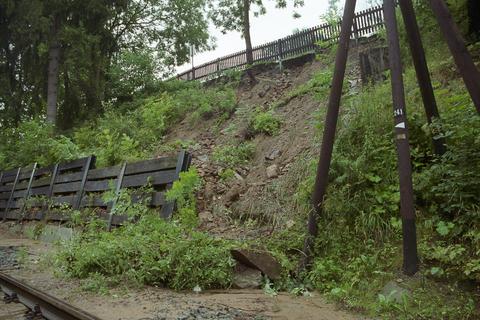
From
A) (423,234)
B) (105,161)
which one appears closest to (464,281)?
(423,234)

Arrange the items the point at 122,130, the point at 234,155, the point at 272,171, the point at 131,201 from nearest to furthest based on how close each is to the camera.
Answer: the point at 131,201 < the point at 272,171 < the point at 234,155 < the point at 122,130

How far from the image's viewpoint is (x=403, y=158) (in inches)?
210

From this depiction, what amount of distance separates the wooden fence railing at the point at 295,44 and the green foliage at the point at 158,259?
21.5 feet

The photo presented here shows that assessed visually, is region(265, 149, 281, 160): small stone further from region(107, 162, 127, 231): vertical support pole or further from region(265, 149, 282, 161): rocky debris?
region(107, 162, 127, 231): vertical support pole

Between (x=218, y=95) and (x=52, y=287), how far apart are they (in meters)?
10.8

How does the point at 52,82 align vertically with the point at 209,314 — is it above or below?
above

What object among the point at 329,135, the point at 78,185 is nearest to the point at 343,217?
the point at 329,135

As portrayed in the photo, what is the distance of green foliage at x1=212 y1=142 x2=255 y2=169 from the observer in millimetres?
10688

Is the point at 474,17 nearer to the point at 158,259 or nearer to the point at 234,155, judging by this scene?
the point at 234,155

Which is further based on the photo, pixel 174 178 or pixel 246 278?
pixel 174 178

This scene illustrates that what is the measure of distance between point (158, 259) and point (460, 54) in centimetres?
464

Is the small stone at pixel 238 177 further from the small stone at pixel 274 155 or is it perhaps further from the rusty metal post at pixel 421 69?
the rusty metal post at pixel 421 69

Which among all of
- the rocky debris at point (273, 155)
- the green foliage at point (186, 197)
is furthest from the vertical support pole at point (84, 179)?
the rocky debris at point (273, 155)

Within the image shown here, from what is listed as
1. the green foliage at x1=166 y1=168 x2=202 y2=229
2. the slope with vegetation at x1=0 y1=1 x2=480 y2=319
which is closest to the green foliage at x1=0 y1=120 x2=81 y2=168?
the slope with vegetation at x1=0 y1=1 x2=480 y2=319
